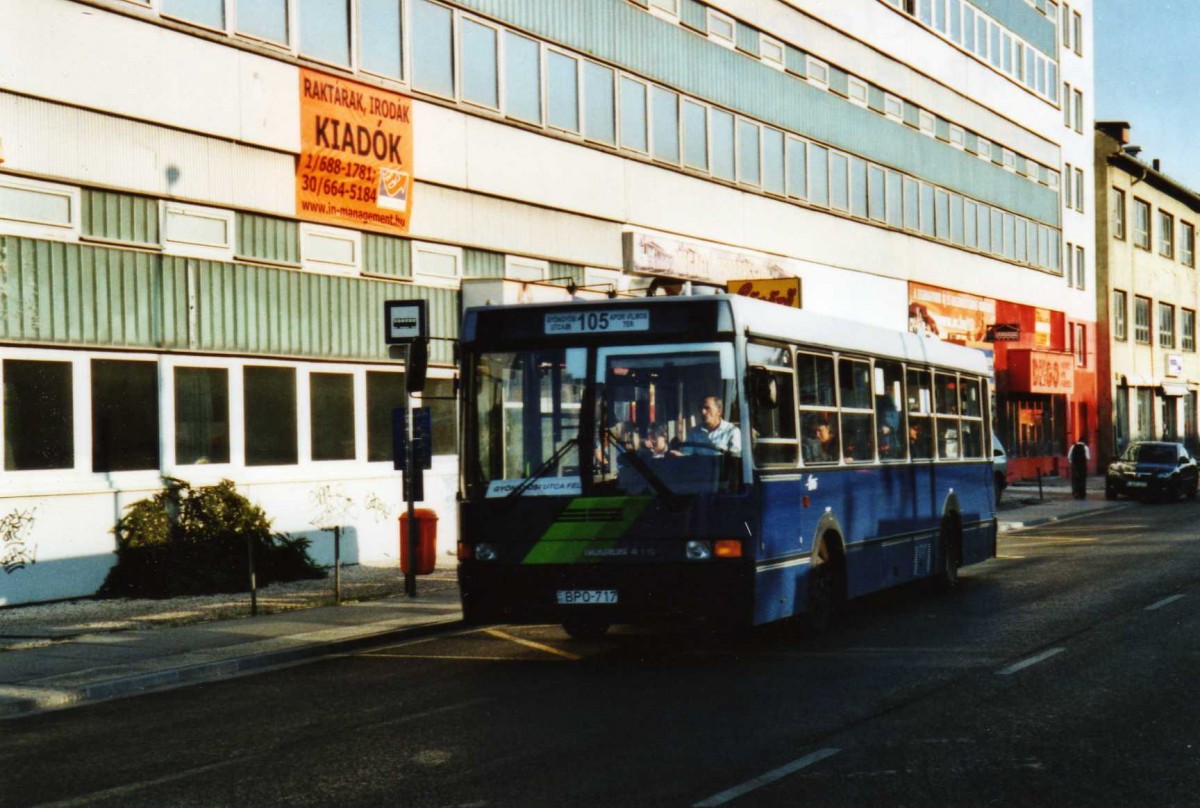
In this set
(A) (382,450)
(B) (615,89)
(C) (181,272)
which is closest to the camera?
(C) (181,272)

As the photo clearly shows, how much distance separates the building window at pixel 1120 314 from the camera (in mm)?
63125

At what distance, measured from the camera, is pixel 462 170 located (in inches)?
957

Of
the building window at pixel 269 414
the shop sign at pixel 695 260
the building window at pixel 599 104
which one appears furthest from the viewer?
the shop sign at pixel 695 260

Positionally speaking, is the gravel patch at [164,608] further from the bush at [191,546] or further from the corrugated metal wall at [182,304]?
the corrugated metal wall at [182,304]

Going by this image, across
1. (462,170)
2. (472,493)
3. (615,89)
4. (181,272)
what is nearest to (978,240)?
(615,89)

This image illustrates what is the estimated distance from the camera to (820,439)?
44.3 ft

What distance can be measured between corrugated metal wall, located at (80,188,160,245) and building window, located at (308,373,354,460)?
3.60 m

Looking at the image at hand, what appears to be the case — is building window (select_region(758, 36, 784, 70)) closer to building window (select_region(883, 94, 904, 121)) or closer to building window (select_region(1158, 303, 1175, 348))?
building window (select_region(883, 94, 904, 121))

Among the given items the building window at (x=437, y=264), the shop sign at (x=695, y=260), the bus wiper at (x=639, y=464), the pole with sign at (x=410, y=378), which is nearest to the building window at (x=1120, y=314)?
the shop sign at (x=695, y=260)

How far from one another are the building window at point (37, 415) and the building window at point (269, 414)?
2.91 m

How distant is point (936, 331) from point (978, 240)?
18.0 feet

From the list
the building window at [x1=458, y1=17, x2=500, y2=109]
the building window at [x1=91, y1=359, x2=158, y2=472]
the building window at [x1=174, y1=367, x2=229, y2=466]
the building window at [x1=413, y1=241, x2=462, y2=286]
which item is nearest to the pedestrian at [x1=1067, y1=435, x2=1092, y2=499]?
the building window at [x1=458, y1=17, x2=500, y2=109]

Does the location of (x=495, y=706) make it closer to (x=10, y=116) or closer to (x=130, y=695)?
(x=130, y=695)

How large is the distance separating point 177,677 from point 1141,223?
205ft
